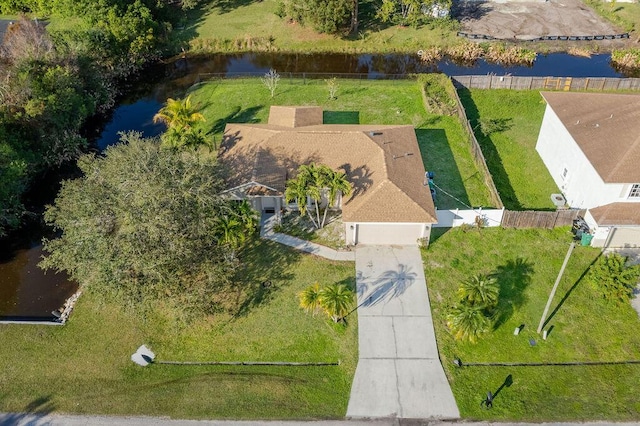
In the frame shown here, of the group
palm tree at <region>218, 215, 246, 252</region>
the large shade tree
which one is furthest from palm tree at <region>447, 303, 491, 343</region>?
palm tree at <region>218, 215, 246, 252</region>

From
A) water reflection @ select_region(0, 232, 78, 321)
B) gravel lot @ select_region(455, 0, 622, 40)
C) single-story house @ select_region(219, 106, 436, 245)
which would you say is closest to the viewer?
water reflection @ select_region(0, 232, 78, 321)

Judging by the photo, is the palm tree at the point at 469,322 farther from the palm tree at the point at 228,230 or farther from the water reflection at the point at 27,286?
the water reflection at the point at 27,286

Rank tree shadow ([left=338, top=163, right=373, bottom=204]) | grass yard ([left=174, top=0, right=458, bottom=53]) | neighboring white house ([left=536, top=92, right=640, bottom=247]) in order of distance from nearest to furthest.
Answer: neighboring white house ([left=536, top=92, right=640, bottom=247])
tree shadow ([left=338, top=163, right=373, bottom=204])
grass yard ([left=174, top=0, right=458, bottom=53])

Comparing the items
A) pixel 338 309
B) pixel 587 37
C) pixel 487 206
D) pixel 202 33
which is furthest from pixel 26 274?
pixel 587 37

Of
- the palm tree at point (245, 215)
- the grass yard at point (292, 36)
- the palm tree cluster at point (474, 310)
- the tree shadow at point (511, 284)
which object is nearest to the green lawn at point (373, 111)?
the tree shadow at point (511, 284)

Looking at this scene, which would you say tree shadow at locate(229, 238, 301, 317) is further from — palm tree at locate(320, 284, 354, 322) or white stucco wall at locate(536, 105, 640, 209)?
white stucco wall at locate(536, 105, 640, 209)

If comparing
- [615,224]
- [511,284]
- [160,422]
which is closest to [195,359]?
[160,422]
